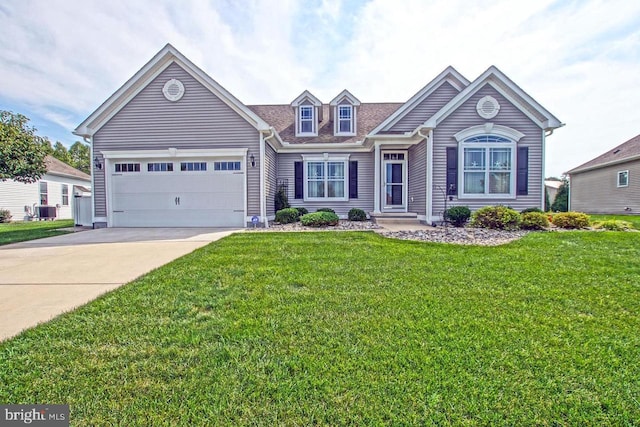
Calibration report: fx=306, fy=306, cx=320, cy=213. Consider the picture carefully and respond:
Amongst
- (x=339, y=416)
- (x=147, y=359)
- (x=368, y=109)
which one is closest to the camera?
(x=339, y=416)

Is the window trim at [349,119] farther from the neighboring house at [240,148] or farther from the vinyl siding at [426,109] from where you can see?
the vinyl siding at [426,109]

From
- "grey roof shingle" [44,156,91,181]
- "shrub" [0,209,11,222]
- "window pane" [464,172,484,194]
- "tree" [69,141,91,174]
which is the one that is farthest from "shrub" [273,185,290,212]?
"tree" [69,141,91,174]

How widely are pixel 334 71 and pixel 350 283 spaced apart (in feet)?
41.8

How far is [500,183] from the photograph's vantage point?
10805 mm

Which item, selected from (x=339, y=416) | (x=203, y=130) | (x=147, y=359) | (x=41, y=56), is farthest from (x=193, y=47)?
(x=339, y=416)

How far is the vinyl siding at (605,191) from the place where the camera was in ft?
55.8

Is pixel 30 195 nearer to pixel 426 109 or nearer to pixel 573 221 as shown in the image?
pixel 426 109

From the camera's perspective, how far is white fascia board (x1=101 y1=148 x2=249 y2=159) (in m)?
11.0

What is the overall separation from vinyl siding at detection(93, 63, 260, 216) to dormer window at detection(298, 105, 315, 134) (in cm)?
346

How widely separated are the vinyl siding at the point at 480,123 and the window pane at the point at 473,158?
532mm

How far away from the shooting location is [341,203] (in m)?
13.4

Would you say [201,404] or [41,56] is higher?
[41,56]

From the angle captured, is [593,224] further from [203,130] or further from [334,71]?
[203,130]

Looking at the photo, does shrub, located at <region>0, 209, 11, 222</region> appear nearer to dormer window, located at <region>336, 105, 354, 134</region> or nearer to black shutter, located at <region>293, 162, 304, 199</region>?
black shutter, located at <region>293, 162, 304, 199</region>
